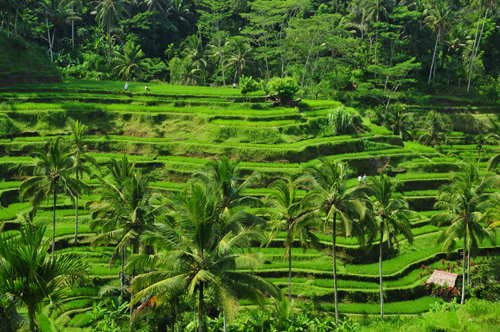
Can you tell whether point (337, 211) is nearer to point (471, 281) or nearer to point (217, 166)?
point (217, 166)

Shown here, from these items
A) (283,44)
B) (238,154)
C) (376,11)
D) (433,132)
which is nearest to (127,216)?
(238,154)

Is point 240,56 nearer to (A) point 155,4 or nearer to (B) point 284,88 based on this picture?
(B) point 284,88

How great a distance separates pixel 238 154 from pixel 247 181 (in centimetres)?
1393

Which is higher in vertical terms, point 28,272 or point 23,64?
point 23,64

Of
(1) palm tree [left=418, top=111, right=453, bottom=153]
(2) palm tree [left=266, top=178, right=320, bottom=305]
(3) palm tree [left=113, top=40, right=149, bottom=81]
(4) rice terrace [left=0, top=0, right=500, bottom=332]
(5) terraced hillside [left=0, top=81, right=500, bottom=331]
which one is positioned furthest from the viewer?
(3) palm tree [left=113, top=40, right=149, bottom=81]

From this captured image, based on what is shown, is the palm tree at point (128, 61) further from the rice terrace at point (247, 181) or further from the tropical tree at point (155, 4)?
the tropical tree at point (155, 4)

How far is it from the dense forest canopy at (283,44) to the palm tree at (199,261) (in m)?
42.8

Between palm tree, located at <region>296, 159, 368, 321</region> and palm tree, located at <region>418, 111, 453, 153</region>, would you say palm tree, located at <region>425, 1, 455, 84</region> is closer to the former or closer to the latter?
palm tree, located at <region>418, 111, 453, 153</region>

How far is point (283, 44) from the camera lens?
53906 millimetres

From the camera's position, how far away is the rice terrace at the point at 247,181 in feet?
46.4

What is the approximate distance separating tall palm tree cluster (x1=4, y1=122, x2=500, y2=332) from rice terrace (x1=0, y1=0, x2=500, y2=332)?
10 centimetres

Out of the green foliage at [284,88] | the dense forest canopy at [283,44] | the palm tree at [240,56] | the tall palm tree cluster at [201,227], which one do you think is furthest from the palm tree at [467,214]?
the palm tree at [240,56]

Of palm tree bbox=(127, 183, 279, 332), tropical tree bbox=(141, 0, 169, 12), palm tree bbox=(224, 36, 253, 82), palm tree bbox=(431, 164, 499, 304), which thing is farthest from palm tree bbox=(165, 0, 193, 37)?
palm tree bbox=(127, 183, 279, 332)

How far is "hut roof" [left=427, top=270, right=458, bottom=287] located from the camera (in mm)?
26141
